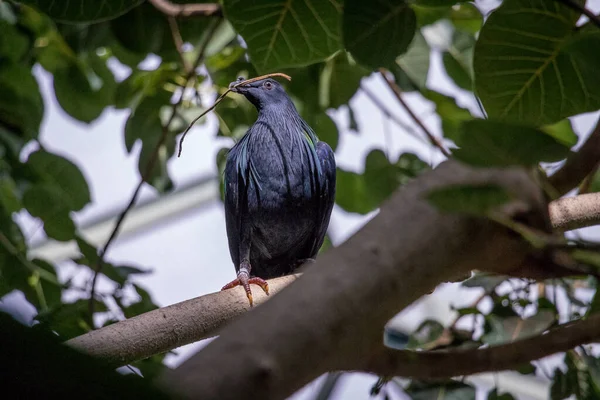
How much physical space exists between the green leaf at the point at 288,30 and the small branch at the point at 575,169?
2.11 ft

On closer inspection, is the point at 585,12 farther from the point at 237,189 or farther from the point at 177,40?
the point at 177,40

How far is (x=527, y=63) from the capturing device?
45.9 inches

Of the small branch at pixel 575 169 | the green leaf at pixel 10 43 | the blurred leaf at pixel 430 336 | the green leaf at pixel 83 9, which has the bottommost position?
the blurred leaf at pixel 430 336

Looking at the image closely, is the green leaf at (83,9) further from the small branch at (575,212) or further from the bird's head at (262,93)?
the small branch at (575,212)

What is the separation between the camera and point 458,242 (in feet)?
1.98

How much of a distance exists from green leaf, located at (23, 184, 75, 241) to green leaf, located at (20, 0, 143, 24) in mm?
555

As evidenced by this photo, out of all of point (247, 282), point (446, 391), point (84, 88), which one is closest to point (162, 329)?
point (247, 282)

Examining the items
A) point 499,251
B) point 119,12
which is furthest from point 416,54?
point 499,251

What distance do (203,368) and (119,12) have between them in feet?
3.34

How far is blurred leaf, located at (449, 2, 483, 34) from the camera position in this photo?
2.00m

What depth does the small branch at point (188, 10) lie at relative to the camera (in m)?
1.73

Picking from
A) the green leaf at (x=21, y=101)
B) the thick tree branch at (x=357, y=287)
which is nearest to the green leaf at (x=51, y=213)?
the green leaf at (x=21, y=101)

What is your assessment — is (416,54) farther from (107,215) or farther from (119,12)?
(107,215)

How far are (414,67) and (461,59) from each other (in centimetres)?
23
